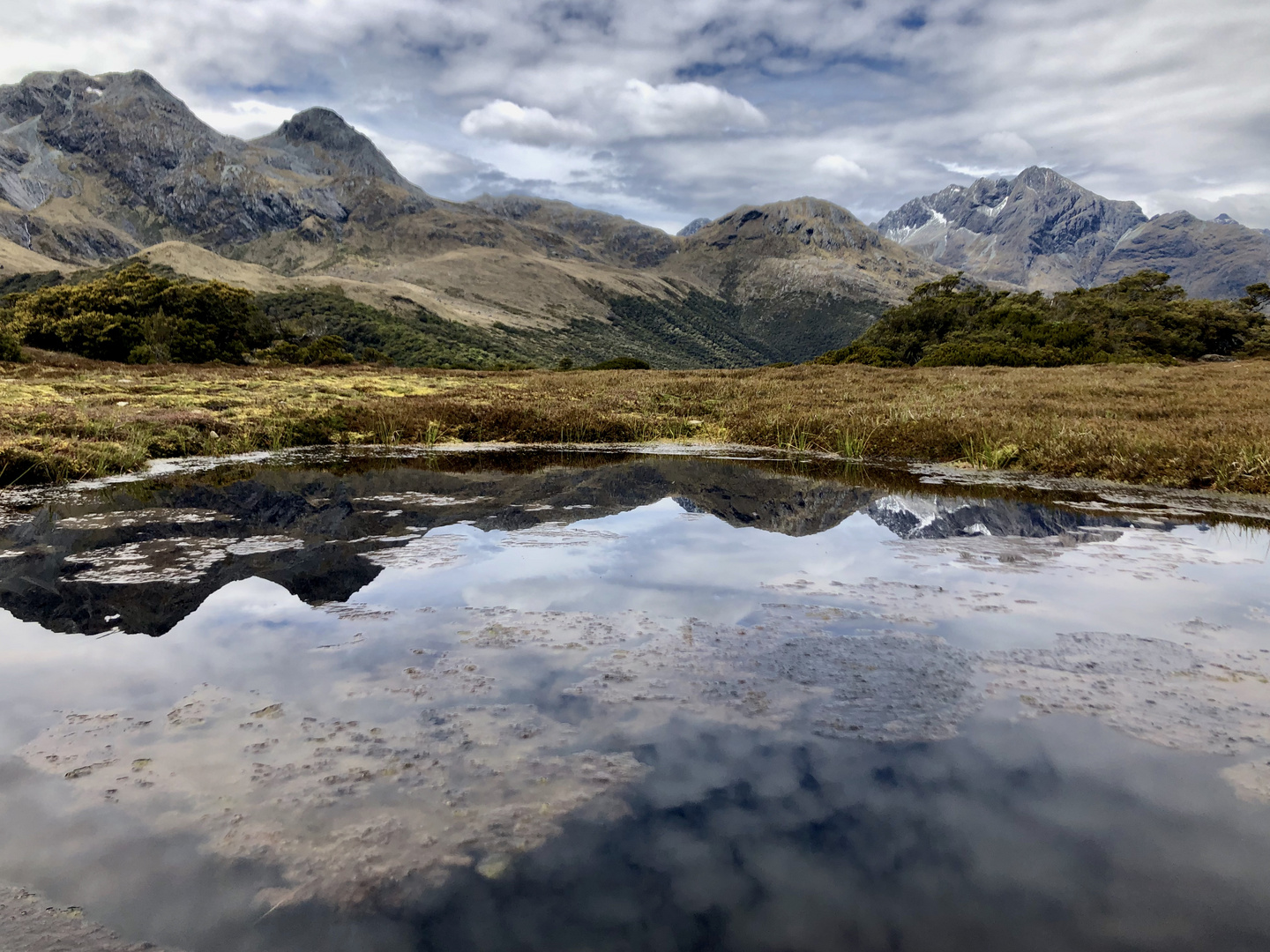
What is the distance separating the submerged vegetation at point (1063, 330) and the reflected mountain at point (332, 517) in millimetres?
38131

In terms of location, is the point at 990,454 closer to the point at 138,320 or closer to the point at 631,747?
the point at 631,747

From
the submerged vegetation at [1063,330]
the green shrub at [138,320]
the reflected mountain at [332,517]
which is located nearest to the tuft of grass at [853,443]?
the reflected mountain at [332,517]

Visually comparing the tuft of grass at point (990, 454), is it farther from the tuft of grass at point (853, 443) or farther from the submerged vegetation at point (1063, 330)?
the submerged vegetation at point (1063, 330)

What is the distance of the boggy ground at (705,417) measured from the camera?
1310cm

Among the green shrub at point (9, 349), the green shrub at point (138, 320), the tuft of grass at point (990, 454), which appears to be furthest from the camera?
the green shrub at point (138, 320)

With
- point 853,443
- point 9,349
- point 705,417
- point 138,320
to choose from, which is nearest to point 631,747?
point 853,443

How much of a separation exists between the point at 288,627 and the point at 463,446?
1344cm

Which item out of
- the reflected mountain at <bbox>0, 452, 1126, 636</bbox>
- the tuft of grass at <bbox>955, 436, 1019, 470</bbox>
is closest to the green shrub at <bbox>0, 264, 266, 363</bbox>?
the reflected mountain at <bbox>0, 452, 1126, 636</bbox>

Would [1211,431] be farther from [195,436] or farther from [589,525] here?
[195,436]

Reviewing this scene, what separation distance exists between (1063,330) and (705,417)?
42.5 m

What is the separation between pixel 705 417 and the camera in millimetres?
23359

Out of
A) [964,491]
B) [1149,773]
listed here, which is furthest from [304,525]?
[964,491]

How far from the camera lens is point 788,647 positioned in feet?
16.7

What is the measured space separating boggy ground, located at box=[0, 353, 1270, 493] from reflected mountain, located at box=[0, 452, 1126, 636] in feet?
10.7
